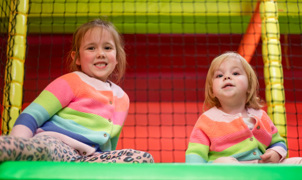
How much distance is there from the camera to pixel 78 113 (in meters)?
1.19

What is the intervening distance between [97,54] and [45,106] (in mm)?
273

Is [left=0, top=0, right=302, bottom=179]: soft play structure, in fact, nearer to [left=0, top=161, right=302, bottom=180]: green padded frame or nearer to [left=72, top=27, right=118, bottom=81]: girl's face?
[left=0, top=161, right=302, bottom=180]: green padded frame

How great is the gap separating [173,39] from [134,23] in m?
0.87

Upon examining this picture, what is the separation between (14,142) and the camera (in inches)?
26.5

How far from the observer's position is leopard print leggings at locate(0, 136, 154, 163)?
66 centimetres

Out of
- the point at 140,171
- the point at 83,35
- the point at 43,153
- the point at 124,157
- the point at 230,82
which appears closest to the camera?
the point at 140,171

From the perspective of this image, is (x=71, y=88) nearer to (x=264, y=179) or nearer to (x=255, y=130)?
(x=255, y=130)

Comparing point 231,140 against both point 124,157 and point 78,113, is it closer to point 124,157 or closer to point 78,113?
point 124,157

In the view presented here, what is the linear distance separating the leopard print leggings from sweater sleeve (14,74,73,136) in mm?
69

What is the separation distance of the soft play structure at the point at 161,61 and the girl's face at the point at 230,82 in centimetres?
61

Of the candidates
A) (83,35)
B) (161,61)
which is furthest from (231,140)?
Answer: (161,61)

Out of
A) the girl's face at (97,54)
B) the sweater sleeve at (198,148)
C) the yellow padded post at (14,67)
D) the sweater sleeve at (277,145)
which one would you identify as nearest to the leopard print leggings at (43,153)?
the sweater sleeve at (198,148)

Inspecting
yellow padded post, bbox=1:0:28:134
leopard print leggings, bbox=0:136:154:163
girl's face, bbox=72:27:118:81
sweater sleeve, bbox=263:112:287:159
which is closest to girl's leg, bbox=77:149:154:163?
leopard print leggings, bbox=0:136:154:163

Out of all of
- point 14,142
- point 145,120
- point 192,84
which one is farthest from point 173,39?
point 14,142
